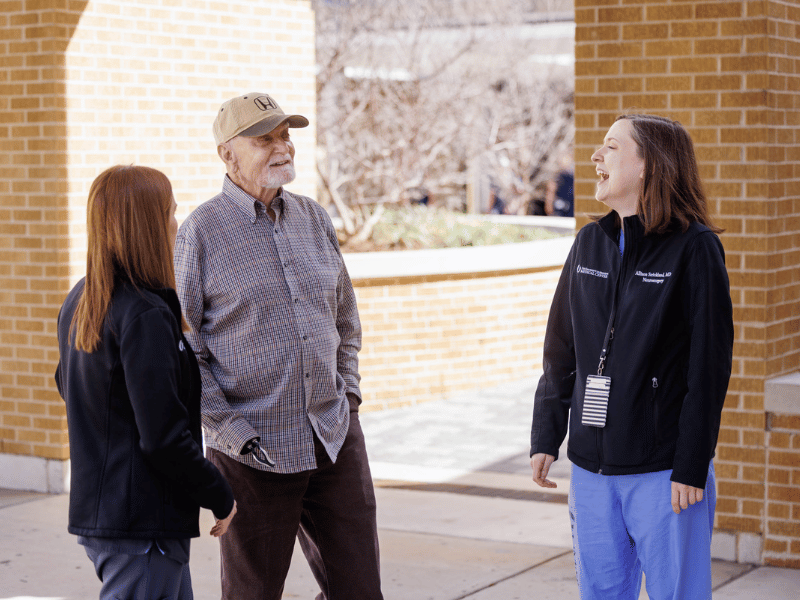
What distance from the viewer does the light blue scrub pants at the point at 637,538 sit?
3141 millimetres

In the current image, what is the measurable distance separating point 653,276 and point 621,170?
33cm

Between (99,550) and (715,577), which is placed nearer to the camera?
(99,550)

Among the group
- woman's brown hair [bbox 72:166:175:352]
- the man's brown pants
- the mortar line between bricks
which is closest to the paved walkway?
the mortar line between bricks

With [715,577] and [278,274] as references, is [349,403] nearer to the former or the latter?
[278,274]

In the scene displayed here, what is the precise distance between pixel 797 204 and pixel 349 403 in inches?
107

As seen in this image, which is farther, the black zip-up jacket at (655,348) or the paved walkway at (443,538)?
the paved walkway at (443,538)

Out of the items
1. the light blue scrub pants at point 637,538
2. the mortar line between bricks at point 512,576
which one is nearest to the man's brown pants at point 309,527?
the light blue scrub pants at point 637,538

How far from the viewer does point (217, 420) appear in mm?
3430

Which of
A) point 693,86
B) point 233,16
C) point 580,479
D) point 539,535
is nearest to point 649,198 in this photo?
point 580,479

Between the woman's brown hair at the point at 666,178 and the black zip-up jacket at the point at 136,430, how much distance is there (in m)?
1.37

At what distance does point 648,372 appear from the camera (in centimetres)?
316

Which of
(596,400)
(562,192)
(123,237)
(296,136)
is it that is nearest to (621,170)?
(596,400)

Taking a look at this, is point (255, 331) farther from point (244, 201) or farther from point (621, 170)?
point (621, 170)

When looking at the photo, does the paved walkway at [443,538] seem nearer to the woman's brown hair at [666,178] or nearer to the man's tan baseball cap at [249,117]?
the woman's brown hair at [666,178]
